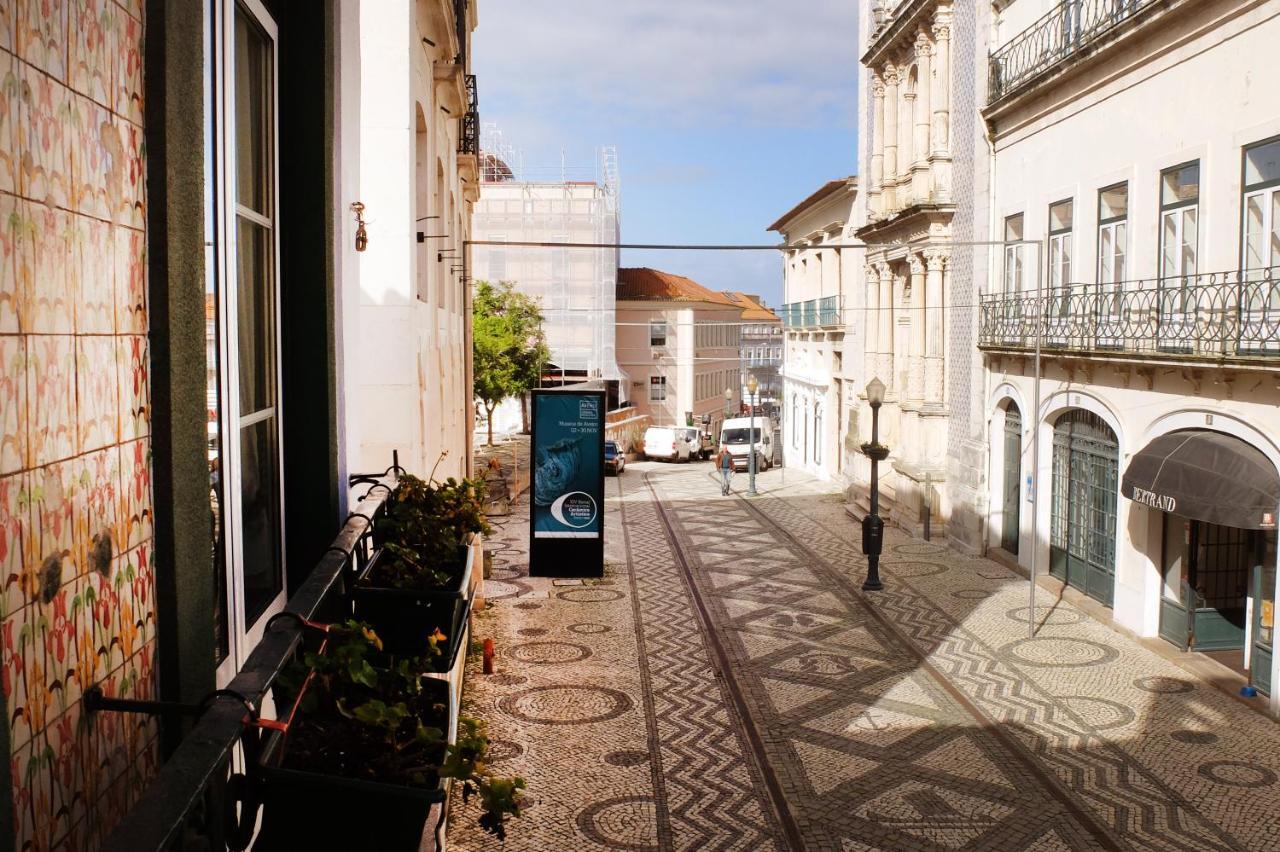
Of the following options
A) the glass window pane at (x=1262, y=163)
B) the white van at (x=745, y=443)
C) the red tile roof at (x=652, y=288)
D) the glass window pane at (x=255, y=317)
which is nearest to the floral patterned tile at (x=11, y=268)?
the glass window pane at (x=255, y=317)

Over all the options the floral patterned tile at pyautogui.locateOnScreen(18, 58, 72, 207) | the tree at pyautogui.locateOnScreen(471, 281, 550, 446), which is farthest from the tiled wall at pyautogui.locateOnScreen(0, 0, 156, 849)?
the tree at pyautogui.locateOnScreen(471, 281, 550, 446)

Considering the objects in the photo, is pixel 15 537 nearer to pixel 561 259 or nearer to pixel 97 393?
pixel 97 393

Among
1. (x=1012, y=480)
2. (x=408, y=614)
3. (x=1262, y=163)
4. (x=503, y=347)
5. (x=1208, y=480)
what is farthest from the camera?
(x=503, y=347)

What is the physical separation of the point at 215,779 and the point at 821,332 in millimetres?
31396

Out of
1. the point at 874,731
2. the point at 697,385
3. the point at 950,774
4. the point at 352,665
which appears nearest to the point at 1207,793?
the point at 950,774

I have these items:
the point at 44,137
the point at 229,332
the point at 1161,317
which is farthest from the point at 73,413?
Answer: the point at 1161,317

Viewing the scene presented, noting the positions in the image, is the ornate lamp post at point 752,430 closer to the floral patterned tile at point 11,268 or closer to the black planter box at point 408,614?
the black planter box at point 408,614

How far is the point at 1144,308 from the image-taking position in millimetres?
12805

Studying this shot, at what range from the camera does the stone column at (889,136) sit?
79.5 ft

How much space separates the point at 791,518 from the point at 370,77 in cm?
1716

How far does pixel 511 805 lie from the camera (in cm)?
278

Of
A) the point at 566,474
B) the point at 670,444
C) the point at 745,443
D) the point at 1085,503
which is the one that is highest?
the point at 566,474

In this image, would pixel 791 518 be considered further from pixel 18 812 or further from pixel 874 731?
pixel 18 812

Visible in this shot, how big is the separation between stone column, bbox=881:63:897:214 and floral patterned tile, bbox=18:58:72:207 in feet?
76.9
